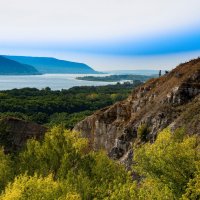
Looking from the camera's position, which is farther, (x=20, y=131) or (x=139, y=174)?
(x=20, y=131)

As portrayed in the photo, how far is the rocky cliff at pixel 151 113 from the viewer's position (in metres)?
89.6

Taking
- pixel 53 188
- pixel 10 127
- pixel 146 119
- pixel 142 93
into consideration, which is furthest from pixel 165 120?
pixel 10 127

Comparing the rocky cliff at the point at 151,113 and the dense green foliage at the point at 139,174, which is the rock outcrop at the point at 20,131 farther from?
the dense green foliage at the point at 139,174

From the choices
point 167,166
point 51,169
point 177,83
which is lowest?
point 51,169

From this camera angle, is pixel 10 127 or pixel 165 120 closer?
pixel 165 120

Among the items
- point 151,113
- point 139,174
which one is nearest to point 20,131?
point 151,113

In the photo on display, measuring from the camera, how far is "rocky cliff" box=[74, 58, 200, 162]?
89625mm

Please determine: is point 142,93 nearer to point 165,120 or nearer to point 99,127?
point 99,127

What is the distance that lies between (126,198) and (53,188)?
1074 cm

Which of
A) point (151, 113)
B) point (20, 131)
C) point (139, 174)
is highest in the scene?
point (151, 113)

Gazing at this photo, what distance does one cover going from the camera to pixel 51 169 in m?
78.8

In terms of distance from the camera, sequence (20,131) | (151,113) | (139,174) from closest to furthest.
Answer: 1. (139,174)
2. (151,113)
3. (20,131)

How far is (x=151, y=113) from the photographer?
96312 millimetres

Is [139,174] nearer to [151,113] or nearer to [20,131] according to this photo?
[151,113]
